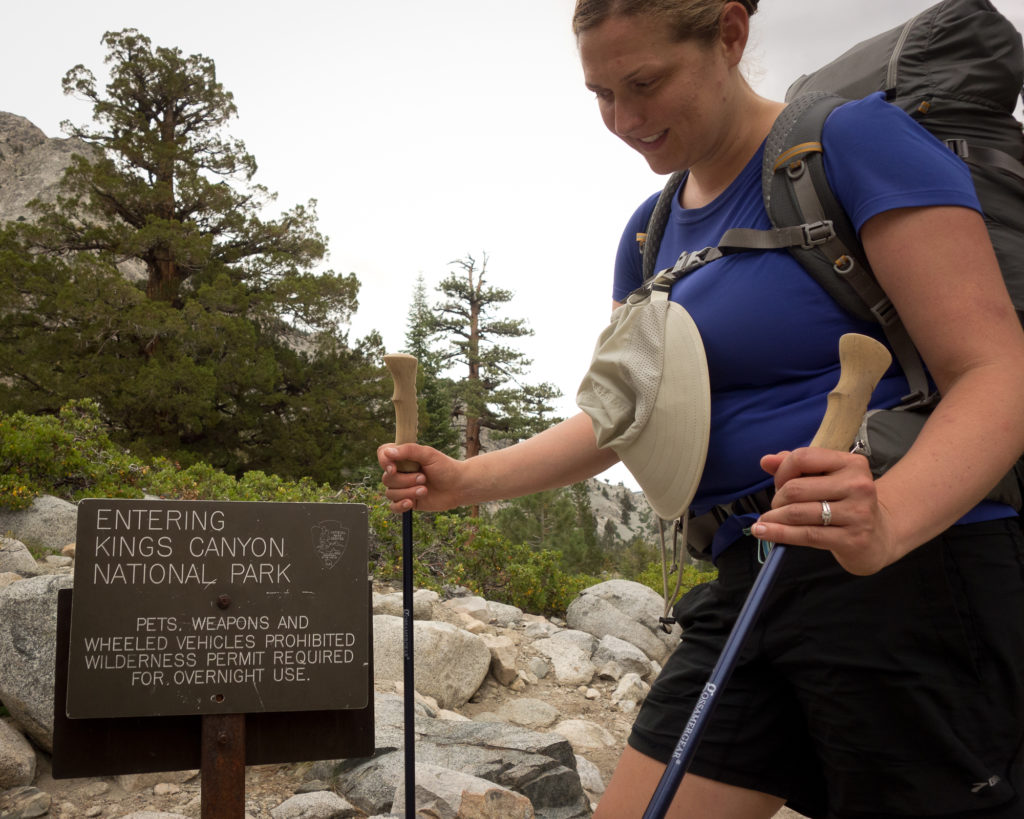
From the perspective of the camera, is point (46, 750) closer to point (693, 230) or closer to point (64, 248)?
point (693, 230)

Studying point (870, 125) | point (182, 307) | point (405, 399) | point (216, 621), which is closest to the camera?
point (870, 125)

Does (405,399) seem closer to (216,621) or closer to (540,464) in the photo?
(540,464)

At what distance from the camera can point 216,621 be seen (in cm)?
233

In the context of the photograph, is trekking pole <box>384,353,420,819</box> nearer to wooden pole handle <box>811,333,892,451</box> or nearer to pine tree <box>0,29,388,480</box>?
wooden pole handle <box>811,333,892,451</box>

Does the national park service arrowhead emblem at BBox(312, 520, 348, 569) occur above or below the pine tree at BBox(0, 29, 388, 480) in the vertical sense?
below

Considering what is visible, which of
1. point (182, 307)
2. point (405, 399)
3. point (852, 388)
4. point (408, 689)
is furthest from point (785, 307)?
point (182, 307)

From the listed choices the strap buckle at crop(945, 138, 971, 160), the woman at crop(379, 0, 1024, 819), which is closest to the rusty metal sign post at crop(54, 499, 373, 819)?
the woman at crop(379, 0, 1024, 819)

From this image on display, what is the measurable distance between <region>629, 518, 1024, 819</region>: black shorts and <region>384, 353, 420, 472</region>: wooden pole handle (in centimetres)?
83

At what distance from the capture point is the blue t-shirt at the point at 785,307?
123cm

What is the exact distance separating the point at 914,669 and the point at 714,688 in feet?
0.94

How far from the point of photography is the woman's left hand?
1.01 metres

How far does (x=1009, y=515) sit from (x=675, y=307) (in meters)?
0.58

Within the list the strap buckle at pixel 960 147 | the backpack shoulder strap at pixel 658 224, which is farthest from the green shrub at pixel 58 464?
the strap buckle at pixel 960 147

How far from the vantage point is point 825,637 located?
4.24 ft
